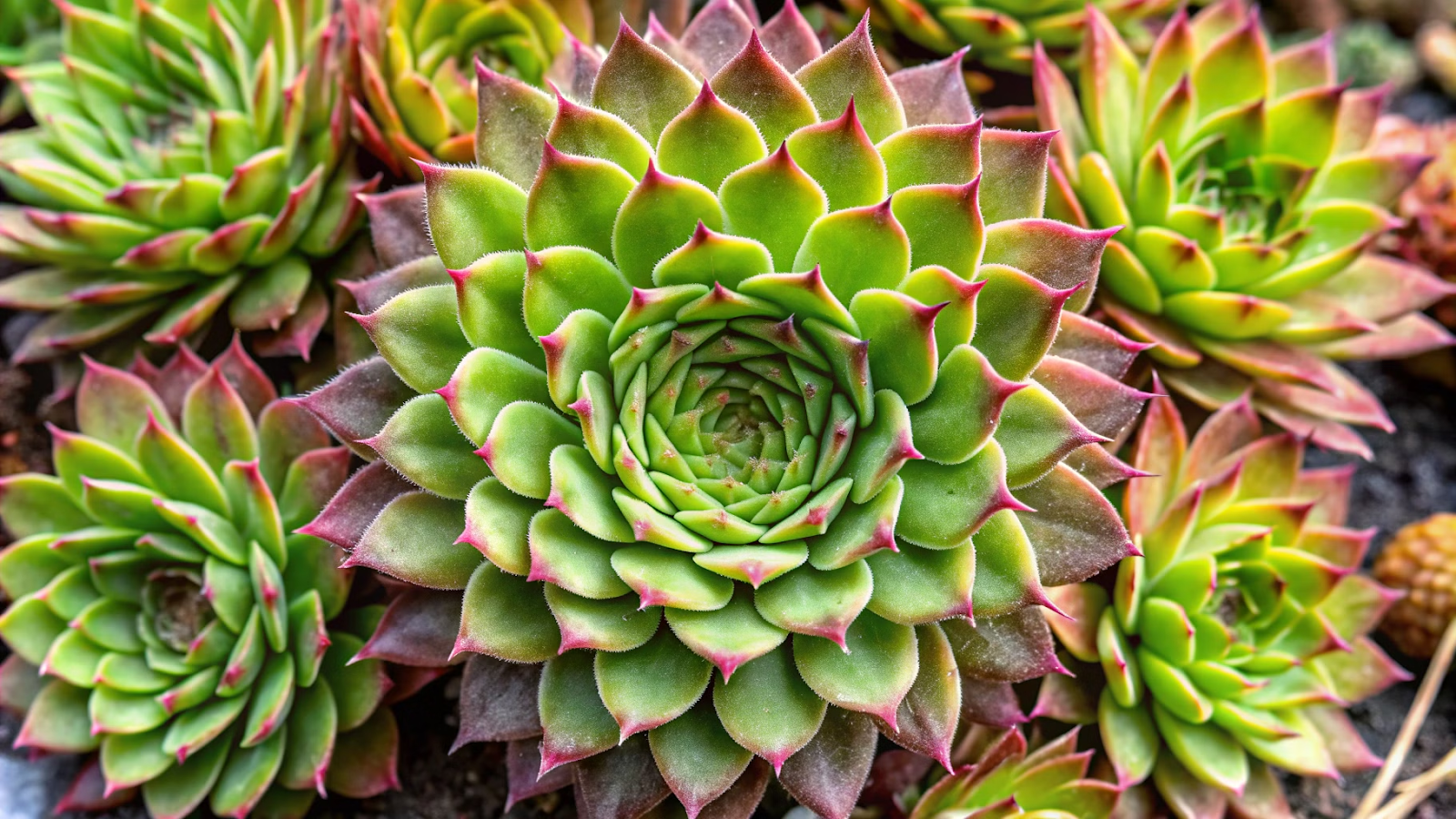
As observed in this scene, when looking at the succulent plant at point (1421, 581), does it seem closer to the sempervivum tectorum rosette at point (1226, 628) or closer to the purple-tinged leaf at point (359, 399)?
the sempervivum tectorum rosette at point (1226, 628)

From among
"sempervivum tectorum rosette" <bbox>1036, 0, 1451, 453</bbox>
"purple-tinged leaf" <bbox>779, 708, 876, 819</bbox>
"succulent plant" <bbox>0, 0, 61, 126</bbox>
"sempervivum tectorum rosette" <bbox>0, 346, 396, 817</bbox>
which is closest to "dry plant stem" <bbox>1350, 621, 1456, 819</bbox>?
"sempervivum tectorum rosette" <bbox>1036, 0, 1451, 453</bbox>

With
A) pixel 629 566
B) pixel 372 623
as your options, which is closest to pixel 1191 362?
pixel 629 566

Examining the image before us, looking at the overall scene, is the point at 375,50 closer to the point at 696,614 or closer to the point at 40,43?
the point at 40,43

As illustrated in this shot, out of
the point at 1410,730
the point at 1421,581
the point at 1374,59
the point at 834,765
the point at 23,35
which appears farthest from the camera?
the point at 1374,59

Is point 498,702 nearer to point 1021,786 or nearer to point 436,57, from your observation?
point 1021,786

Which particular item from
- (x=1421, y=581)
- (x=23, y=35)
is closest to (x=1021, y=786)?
(x=1421, y=581)
